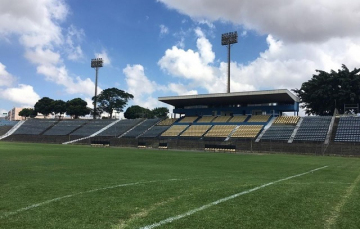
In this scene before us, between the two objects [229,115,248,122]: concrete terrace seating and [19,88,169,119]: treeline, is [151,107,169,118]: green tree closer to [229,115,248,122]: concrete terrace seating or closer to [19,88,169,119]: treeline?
[19,88,169,119]: treeline

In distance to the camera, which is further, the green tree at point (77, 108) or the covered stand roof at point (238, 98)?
the green tree at point (77, 108)

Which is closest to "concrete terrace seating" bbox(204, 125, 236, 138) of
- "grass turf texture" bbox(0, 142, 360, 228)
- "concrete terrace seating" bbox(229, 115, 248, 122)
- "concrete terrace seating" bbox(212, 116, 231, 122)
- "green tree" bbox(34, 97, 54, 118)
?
"concrete terrace seating" bbox(229, 115, 248, 122)

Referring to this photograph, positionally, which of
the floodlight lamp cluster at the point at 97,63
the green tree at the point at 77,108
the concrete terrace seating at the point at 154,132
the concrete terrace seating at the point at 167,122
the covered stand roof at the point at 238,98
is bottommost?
the concrete terrace seating at the point at 154,132

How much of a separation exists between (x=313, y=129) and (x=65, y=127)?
54.0m

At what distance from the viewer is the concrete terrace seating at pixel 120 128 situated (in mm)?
63581

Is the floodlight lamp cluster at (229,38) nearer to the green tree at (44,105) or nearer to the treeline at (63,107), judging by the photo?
the treeline at (63,107)

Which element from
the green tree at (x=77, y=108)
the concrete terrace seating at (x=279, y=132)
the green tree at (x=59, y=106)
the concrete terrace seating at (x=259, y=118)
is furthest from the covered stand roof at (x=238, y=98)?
the green tree at (x=59, y=106)

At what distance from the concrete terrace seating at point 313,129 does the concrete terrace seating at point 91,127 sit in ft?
138

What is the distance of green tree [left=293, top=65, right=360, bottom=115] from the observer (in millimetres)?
55625

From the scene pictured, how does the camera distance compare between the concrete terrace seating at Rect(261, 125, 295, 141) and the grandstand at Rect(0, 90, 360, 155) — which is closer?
the grandstand at Rect(0, 90, 360, 155)

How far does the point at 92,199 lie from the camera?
24.0 feet

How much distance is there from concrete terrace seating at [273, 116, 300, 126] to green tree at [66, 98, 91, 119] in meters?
70.2

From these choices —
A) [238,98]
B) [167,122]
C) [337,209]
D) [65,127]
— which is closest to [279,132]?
[238,98]

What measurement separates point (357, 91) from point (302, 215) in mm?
58354
